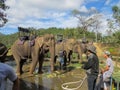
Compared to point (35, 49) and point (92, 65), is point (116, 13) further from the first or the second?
point (92, 65)

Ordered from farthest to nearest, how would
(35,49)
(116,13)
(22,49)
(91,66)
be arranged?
(116,13)
(22,49)
(35,49)
(91,66)

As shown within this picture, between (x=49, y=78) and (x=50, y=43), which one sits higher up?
(x=50, y=43)

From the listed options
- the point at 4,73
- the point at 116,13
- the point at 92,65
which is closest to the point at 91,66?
the point at 92,65

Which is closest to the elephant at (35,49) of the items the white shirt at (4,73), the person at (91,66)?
the person at (91,66)

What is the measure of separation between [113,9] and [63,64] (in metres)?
24.2

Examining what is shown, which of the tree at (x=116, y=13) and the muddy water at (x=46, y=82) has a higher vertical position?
the tree at (x=116, y=13)

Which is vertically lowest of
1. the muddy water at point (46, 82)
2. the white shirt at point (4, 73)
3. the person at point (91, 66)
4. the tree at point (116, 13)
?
the muddy water at point (46, 82)

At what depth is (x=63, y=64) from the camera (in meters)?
20.1

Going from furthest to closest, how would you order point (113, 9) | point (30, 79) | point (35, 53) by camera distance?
point (113, 9)
point (35, 53)
point (30, 79)

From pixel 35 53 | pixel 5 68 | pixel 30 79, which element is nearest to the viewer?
pixel 5 68

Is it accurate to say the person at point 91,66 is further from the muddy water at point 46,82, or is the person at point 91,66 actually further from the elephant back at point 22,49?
the elephant back at point 22,49

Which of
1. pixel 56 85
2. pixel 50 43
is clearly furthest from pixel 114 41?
pixel 56 85

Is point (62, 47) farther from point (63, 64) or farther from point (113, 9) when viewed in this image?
point (113, 9)

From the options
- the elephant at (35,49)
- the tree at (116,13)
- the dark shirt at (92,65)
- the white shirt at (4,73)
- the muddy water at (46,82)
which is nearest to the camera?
the white shirt at (4,73)
